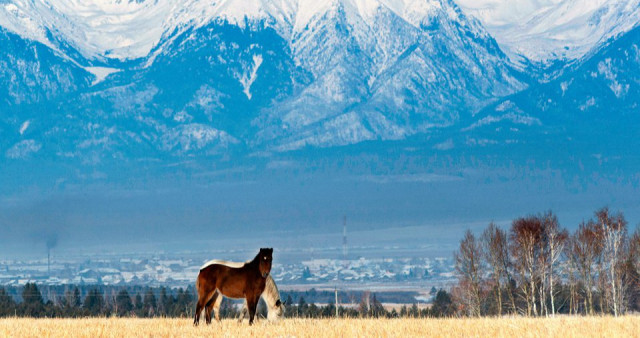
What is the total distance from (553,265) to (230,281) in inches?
2714

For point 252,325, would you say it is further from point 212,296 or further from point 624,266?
point 624,266

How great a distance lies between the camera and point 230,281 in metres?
24.1

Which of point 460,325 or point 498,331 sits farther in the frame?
point 460,325

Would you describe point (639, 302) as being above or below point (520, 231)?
below

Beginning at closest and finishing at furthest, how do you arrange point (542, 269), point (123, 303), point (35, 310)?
point (35, 310) < point (542, 269) < point (123, 303)

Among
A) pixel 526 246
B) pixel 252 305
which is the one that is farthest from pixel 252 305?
pixel 526 246

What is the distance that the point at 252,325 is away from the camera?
23.9 metres

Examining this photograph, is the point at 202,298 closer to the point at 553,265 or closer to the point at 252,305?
the point at 252,305

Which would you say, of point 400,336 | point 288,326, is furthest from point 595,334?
point 288,326

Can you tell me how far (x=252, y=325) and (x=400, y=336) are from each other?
15.1 feet

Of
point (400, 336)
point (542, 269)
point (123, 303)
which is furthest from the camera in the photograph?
point (123, 303)

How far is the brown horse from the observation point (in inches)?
948

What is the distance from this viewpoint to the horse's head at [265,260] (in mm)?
23828

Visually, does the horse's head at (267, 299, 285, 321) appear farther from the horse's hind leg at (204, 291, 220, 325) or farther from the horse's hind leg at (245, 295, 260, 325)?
the horse's hind leg at (204, 291, 220, 325)
